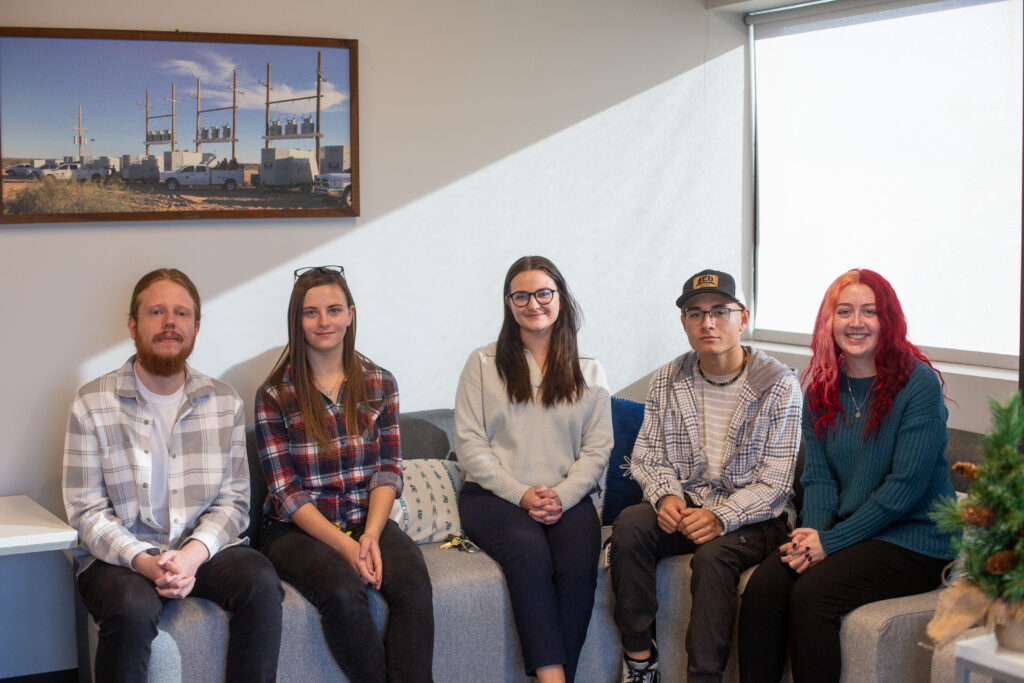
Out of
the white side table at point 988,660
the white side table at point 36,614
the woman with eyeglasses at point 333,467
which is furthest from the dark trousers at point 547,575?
the white side table at point 36,614

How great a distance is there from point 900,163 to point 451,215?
167 centimetres

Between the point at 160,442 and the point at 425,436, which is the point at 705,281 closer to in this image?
the point at 425,436

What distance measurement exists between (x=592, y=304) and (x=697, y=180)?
2.33ft

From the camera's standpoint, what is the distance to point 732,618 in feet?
9.29

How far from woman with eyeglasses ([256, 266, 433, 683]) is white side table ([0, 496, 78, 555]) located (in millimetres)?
549

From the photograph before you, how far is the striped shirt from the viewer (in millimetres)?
3002

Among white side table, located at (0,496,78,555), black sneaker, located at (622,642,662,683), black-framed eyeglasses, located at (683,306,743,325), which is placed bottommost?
black sneaker, located at (622,642,662,683)

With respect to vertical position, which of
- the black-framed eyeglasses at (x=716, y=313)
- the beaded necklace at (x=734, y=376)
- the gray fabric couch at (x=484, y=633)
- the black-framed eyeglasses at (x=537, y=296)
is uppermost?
the black-framed eyeglasses at (x=537, y=296)

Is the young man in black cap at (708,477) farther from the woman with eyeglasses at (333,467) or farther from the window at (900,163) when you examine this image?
the window at (900,163)

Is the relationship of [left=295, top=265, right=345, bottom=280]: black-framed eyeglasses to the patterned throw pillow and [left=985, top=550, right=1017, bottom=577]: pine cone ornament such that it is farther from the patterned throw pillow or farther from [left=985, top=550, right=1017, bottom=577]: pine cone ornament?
[left=985, top=550, right=1017, bottom=577]: pine cone ornament

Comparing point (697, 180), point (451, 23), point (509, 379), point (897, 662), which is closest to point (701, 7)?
point (697, 180)

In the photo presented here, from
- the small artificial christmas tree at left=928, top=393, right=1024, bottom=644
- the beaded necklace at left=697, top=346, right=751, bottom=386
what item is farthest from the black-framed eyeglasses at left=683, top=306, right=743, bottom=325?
the small artificial christmas tree at left=928, top=393, right=1024, bottom=644

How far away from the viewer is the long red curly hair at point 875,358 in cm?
283

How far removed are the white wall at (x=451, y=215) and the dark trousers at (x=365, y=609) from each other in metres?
0.94
